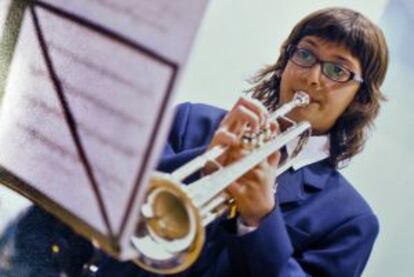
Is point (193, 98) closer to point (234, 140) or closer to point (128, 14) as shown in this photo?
point (234, 140)

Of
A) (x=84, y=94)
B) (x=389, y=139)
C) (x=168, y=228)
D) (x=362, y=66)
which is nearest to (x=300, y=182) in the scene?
(x=362, y=66)

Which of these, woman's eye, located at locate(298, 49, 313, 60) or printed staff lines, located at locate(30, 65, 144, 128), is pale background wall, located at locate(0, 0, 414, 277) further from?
printed staff lines, located at locate(30, 65, 144, 128)

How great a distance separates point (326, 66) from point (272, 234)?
364mm

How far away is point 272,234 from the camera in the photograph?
66 cm

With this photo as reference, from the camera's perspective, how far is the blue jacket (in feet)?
2.11

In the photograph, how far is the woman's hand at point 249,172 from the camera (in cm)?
65

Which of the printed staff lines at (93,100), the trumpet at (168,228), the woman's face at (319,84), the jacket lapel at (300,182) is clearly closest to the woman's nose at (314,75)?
the woman's face at (319,84)

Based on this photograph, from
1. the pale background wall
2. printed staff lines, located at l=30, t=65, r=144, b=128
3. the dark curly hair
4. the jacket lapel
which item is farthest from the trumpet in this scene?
the pale background wall

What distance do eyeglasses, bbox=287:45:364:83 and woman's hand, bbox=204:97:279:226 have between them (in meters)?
0.25

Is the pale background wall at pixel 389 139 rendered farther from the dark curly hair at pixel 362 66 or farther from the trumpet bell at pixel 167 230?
the trumpet bell at pixel 167 230

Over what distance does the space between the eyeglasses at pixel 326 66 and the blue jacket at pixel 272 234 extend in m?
0.16

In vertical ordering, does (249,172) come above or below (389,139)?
above

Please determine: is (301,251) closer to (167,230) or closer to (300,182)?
(300,182)

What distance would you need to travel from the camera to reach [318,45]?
35.9 inches
